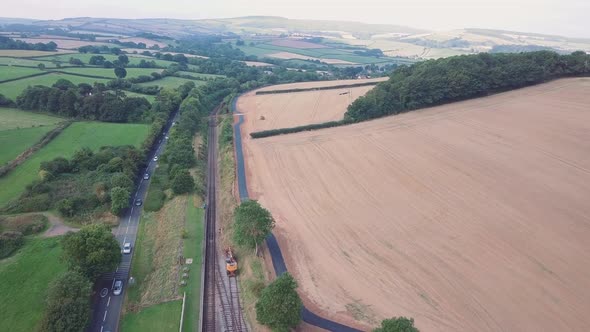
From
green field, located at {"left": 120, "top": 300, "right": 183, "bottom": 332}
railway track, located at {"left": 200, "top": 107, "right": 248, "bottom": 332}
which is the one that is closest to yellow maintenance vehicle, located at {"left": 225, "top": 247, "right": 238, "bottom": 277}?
railway track, located at {"left": 200, "top": 107, "right": 248, "bottom": 332}

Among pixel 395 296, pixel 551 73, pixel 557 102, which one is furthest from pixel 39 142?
pixel 551 73

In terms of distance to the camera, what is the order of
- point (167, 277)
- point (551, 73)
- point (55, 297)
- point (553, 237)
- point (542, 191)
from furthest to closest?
point (551, 73)
point (542, 191)
point (553, 237)
point (167, 277)
point (55, 297)

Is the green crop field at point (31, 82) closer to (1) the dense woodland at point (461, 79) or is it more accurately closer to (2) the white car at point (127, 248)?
(2) the white car at point (127, 248)

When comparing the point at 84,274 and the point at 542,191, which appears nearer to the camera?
the point at 84,274

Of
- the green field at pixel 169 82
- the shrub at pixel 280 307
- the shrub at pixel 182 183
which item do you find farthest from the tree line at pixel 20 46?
the shrub at pixel 280 307

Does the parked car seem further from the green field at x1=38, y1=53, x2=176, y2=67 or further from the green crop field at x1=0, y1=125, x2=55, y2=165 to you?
the green field at x1=38, y1=53, x2=176, y2=67

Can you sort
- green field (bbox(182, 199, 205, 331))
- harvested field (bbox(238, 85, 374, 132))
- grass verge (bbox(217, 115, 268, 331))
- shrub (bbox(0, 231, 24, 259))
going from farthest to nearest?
harvested field (bbox(238, 85, 374, 132))
shrub (bbox(0, 231, 24, 259))
grass verge (bbox(217, 115, 268, 331))
green field (bbox(182, 199, 205, 331))

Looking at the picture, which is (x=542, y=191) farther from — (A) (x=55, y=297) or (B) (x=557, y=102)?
(A) (x=55, y=297)
